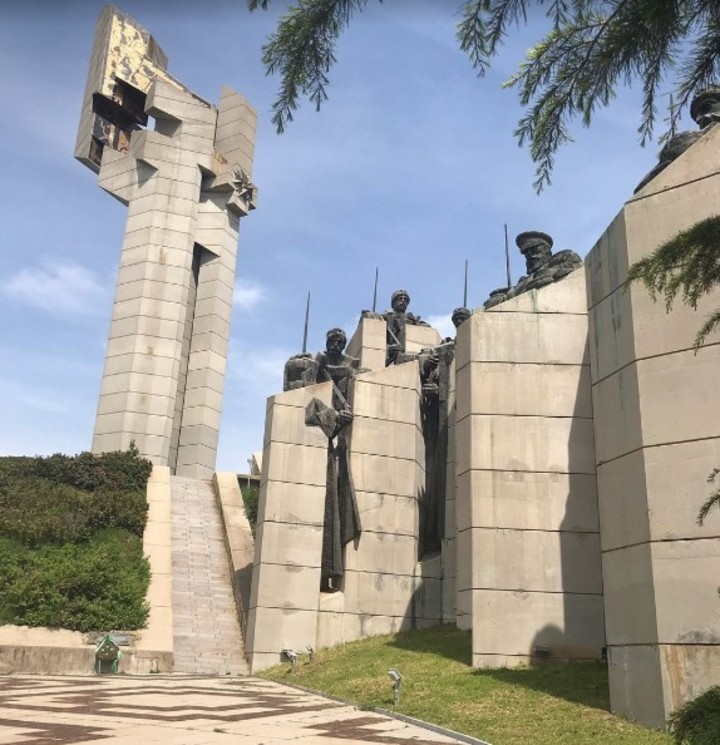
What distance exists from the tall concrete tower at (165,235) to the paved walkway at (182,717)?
20.4 metres

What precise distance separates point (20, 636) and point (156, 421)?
16496 millimetres

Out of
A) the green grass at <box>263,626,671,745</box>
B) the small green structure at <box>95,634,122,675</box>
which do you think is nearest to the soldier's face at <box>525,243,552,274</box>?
the green grass at <box>263,626,671,745</box>

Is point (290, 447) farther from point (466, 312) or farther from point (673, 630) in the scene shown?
point (673, 630)

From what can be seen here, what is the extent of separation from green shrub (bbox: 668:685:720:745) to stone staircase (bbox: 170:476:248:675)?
14024 mm

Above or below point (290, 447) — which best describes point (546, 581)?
below

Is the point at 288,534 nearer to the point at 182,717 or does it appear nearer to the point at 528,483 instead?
the point at 528,483

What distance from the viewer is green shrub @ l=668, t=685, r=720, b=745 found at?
4.14m

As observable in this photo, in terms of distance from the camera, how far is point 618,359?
1047 centimetres

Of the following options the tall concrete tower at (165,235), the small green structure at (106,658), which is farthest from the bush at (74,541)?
the tall concrete tower at (165,235)

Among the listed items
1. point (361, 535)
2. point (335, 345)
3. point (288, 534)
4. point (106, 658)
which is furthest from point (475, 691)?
point (335, 345)

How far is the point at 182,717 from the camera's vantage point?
9016 mm

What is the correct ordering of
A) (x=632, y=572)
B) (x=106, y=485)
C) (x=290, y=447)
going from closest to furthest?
(x=632, y=572) < (x=290, y=447) < (x=106, y=485)

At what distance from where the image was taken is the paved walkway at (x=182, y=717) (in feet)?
24.3

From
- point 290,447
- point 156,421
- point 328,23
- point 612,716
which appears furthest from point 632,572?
point 156,421
